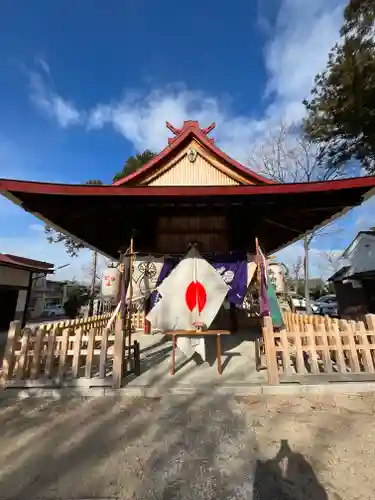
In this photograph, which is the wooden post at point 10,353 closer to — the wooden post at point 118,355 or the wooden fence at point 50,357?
the wooden fence at point 50,357

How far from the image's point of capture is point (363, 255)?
15961mm

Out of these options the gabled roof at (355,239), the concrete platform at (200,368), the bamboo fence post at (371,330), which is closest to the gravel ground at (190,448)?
the concrete platform at (200,368)

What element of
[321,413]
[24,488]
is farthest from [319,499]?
[24,488]

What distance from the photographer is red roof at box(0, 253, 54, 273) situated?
9.73m

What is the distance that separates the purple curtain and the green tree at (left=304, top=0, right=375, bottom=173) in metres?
10.5

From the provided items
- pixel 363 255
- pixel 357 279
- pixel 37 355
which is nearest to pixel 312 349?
pixel 37 355

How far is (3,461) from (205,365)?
158 inches

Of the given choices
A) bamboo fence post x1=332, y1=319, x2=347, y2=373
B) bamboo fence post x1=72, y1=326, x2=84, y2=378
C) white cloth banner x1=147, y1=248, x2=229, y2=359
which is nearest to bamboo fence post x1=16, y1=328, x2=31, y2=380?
bamboo fence post x1=72, y1=326, x2=84, y2=378

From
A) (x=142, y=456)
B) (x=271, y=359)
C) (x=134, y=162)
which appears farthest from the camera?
(x=134, y=162)

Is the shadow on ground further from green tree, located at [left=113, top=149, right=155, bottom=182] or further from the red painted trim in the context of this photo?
green tree, located at [left=113, top=149, right=155, bottom=182]

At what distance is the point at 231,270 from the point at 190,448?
357cm

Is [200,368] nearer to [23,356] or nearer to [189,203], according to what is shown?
[23,356]

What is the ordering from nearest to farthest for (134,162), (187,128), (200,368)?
(200,368) → (187,128) → (134,162)

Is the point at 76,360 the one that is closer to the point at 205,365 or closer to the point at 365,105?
the point at 205,365
